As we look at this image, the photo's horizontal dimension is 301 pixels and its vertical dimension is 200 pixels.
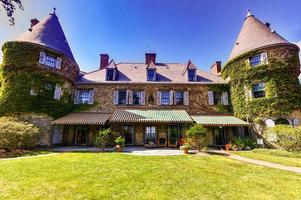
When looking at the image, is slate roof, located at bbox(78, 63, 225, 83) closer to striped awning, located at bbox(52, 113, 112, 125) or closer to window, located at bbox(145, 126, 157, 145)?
striped awning, located at bbox(52, 113, 112, 125)

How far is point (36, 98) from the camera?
60.1 feet

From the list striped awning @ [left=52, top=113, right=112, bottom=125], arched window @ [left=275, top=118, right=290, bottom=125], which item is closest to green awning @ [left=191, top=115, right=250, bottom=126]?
arched window @ [left=275, top=118, right=290, bottom=125]

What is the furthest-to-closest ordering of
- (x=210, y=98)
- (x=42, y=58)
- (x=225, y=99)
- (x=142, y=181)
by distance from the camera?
(x=225, y=99) < (x=210, y=98) < (x=42, y=58) < (x=142, y=181)

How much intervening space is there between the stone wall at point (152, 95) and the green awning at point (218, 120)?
122 centimetres

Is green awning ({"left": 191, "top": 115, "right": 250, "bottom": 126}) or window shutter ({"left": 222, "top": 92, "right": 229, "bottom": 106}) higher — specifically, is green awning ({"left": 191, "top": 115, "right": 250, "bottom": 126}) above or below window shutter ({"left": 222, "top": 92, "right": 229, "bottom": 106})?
below

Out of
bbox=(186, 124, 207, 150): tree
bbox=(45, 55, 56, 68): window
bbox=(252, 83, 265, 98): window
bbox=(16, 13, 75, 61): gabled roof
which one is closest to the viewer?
bbox=(186, 124, 207, 150): tree

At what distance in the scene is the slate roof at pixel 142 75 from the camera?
76.1 feet

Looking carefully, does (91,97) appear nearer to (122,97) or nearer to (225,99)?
(122,97)

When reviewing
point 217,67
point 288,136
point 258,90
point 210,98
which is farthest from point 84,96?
point 288,136

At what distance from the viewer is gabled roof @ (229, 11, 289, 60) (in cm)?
1968

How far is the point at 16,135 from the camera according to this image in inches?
579

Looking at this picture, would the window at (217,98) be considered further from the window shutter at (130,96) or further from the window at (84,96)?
the window at (84,96)

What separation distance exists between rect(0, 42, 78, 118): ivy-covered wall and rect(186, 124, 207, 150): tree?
50.3 ft

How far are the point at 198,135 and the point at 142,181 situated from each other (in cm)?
967
